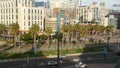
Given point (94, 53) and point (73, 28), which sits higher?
point (73, 28)

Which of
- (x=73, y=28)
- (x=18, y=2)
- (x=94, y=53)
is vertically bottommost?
(x=94, y=53)

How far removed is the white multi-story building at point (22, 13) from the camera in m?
150

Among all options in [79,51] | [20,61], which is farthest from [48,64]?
[79,51]

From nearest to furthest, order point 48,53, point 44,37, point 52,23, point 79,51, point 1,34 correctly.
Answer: point 48,53 < point 79,51 < point 44,37 < point 1,34 < point 52,23

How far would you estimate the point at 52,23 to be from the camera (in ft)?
613

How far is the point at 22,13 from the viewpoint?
5861 inches

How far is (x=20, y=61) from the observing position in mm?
76875

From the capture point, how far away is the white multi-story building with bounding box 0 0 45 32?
149625mm

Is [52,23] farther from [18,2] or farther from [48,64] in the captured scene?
[48,64]

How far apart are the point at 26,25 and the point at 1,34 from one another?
15.3m

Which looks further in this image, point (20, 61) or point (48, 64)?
point (20, 61)

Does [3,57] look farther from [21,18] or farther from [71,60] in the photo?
[21,18]

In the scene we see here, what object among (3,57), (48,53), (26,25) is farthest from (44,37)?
(3,57)

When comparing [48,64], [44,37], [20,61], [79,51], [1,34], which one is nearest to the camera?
[48,64]
